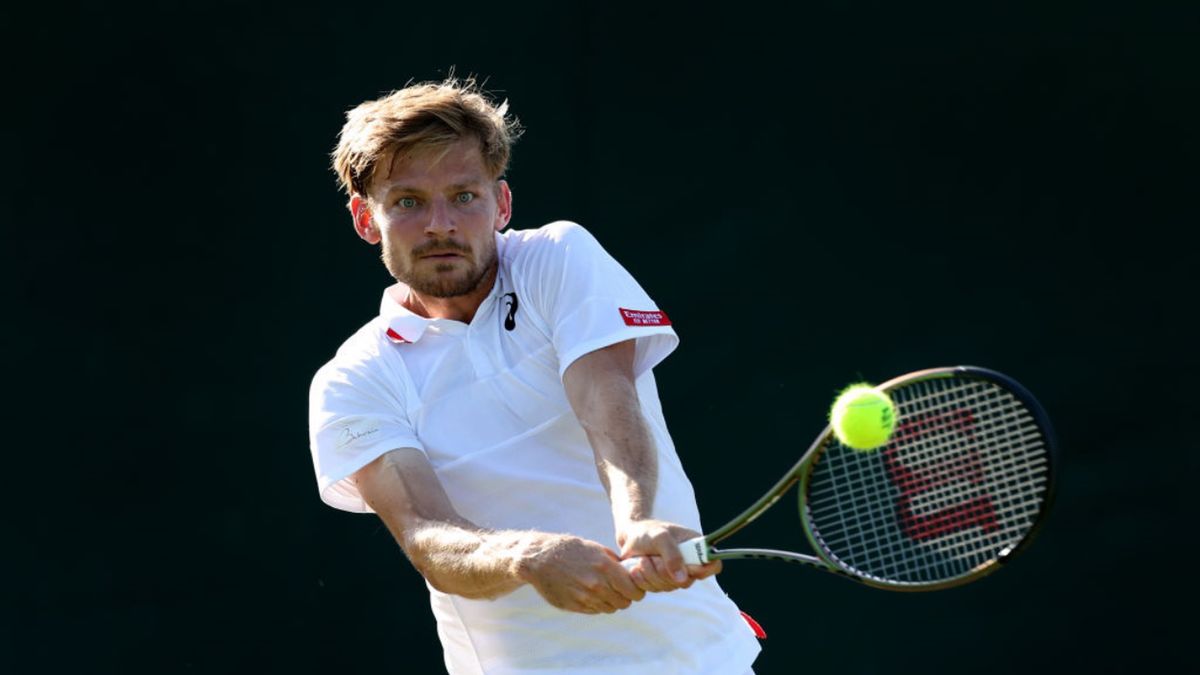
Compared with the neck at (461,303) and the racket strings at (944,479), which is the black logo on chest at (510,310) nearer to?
the neck at (461,303)

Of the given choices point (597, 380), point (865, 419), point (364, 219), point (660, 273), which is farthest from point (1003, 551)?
point (660, 273)

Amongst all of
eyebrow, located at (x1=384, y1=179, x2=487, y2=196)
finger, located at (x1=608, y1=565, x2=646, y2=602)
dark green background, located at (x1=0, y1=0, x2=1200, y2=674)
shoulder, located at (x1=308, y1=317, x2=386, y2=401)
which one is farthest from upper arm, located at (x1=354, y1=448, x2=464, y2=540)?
dark green background, located at (x1=0, y1=0, x2=1200, y2=674)

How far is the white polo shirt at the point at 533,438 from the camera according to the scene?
3053 millimetres

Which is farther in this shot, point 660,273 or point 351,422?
Result: point 660,273

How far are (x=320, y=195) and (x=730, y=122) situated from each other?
3.95 ft

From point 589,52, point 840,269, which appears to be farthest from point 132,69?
point 840,269

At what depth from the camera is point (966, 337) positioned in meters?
4.60

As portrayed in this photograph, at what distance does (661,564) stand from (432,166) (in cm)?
97

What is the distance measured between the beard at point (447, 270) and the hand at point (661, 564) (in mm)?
744

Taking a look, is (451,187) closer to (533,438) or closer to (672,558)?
(533,438)

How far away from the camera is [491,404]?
10.2ft

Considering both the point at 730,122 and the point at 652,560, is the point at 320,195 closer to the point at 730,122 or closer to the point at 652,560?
the point at 730,122
